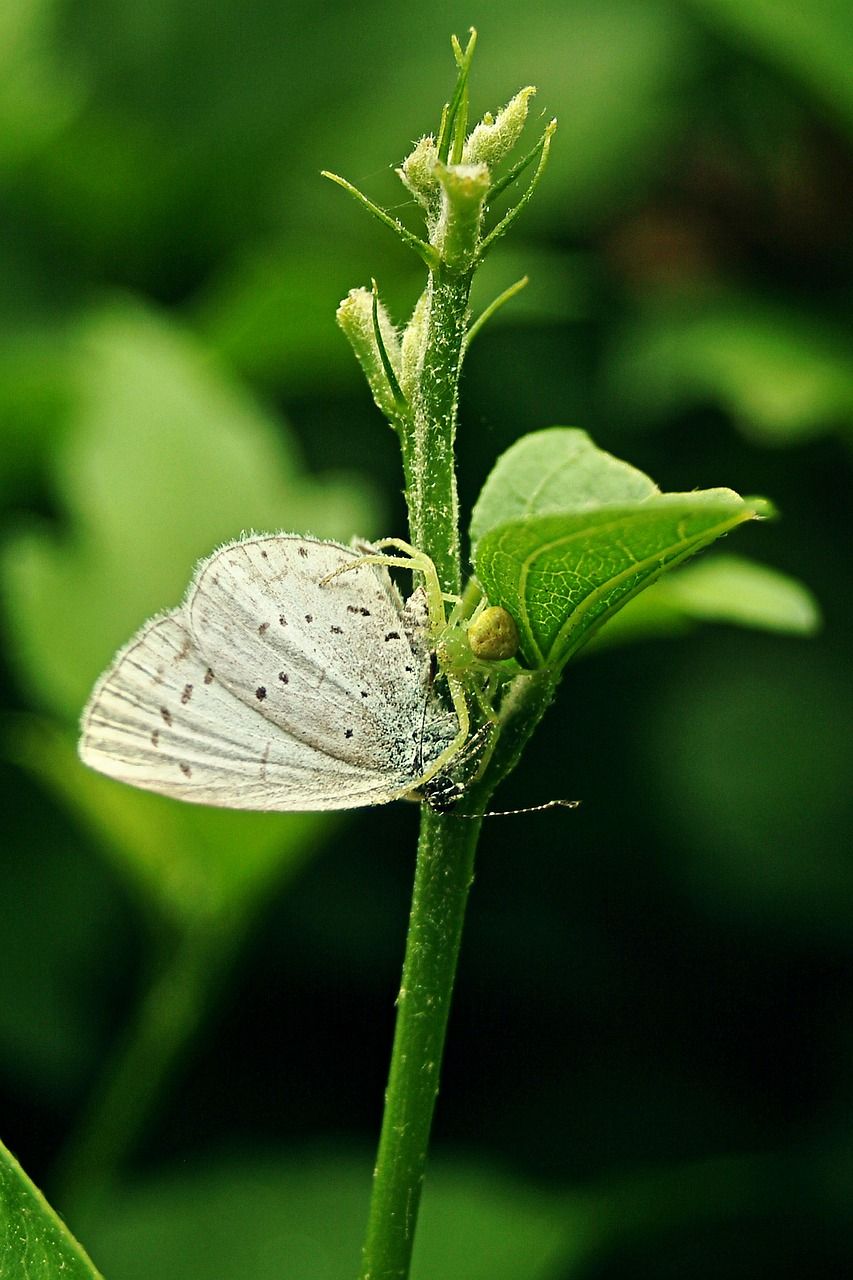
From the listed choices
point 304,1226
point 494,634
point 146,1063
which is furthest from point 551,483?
point 304,1226

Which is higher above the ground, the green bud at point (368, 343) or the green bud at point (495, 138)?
the green bud at point (495, 138)

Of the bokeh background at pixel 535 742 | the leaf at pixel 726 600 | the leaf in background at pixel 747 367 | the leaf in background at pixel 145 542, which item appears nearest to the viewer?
the leaf at pixel 726 600

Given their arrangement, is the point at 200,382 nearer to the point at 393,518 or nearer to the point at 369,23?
the point at 393,518

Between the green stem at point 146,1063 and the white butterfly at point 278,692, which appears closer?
the white butterfly at point 278,692

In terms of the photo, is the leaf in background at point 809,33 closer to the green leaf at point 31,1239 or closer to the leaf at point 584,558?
the leaf at point 584,558

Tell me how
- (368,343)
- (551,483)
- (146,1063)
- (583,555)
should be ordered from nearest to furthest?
(583,555) → (368,343) → (551,483) → (146,1063)

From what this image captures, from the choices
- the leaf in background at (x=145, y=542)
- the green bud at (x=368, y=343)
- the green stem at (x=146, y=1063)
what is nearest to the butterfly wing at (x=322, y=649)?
the green bud at (x=368, y=343)

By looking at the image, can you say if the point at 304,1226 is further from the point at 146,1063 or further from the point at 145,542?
the point at 145,542

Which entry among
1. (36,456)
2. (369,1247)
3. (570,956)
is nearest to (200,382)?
(36,456)
